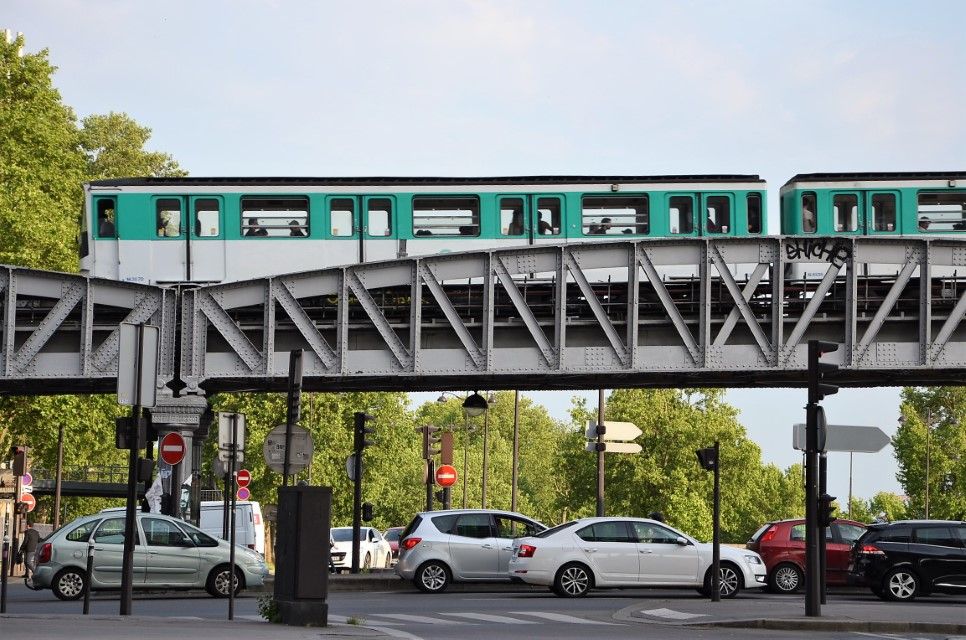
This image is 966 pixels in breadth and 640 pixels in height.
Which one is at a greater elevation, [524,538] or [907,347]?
[907,347]

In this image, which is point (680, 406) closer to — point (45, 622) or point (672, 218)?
point (672, 218)

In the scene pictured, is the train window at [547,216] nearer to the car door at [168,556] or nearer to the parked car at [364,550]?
the parked car at [364,550]

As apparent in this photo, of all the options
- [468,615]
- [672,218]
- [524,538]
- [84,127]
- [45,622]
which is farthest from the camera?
[84,127]

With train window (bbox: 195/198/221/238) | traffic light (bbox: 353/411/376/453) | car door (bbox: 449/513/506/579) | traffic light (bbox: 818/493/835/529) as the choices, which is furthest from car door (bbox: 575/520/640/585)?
train window (bbox: 195/198/221/238)

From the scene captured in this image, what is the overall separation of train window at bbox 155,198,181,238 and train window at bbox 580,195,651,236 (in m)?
8.75

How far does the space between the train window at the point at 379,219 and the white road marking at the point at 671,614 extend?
14620mm

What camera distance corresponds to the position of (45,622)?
1673 centimetres

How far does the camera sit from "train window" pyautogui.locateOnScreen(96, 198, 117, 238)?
35094 millimetres

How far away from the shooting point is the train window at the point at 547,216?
3541cm

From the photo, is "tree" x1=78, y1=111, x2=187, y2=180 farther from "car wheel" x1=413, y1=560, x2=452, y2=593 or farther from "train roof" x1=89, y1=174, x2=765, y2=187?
"car wheel" x1=413, y1=560, x2=452, y2=593

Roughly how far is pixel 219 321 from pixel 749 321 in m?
10.9

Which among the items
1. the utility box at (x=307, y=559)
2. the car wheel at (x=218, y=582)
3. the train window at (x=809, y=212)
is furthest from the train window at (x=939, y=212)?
the utility box at (x=307, y=559)

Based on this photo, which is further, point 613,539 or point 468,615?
point 613,539

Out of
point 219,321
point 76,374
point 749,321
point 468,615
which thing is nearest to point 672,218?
point 749,321
